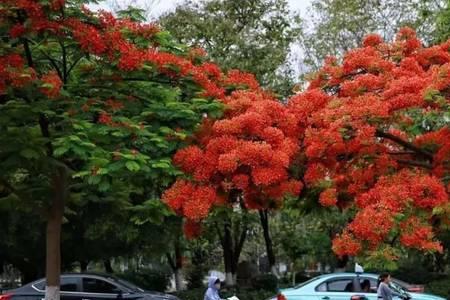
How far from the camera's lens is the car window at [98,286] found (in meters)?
16.6

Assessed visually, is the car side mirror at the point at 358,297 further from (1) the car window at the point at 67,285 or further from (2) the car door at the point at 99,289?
(1) the car window at the point at 67,285

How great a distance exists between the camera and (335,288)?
16.4 m

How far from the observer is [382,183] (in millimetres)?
11367

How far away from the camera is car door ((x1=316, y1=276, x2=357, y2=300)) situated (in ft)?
53.1

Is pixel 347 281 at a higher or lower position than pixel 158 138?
lower

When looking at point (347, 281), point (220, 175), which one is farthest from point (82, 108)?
point (347, 281)

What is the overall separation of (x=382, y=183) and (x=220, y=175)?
7.70 ft

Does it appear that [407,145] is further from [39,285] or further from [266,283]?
[266,283]

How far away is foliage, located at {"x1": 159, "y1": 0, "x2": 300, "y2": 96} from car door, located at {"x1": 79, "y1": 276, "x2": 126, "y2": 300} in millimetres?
7627

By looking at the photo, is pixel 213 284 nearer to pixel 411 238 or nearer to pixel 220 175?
pixel 220 175

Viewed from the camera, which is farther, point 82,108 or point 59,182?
point 59,182

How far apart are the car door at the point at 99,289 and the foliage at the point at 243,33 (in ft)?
25.0

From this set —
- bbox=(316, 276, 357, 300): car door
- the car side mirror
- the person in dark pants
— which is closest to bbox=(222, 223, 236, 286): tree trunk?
bbox=(316, 276, 357, 300): car door

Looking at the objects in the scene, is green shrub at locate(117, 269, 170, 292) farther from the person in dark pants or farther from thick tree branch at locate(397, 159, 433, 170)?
thick tree branch at locate(397, 159, 433, 170)
